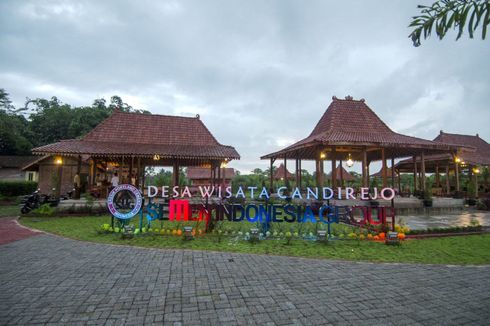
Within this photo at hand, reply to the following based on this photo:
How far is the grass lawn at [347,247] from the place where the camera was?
614cm

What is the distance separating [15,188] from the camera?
868 inches

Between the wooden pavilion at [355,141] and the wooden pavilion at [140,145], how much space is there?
4.89 meters

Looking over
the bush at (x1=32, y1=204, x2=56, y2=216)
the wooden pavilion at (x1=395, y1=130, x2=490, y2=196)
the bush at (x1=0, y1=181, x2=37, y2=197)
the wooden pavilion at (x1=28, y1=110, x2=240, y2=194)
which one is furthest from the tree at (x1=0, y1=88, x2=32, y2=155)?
the wooden pavilion at (x1=395, y1=130, x2=490, y2=196)

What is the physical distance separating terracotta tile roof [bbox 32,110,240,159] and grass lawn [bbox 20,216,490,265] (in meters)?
6.85

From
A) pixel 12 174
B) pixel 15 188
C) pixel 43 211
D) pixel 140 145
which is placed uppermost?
pixel 140 145

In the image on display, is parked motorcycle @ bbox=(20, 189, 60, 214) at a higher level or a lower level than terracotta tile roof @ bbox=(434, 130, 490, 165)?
lower

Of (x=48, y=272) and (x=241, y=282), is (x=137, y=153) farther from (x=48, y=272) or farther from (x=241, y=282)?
(x=241, y=282)

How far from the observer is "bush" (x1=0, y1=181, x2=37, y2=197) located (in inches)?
837

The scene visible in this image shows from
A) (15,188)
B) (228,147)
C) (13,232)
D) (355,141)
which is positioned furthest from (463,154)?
(15,188)

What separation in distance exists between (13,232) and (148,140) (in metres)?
9.58

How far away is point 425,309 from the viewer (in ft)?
11.6

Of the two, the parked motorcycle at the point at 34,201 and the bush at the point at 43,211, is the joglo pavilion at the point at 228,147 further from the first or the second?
the bush at the point at 43,211

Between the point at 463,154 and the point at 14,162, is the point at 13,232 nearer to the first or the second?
the point at 14,162

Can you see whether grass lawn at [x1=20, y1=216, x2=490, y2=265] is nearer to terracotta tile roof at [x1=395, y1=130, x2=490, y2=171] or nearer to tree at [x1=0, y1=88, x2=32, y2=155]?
terracotta tile roof at [x1=395, y1=130, x2=490, y2=171]
